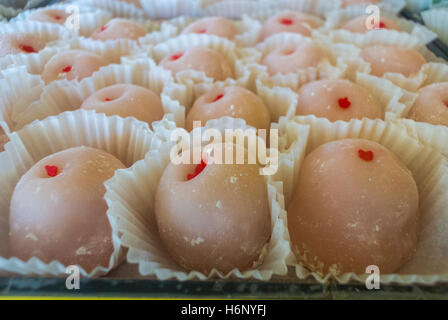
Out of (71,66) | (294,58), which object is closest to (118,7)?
(71,66)

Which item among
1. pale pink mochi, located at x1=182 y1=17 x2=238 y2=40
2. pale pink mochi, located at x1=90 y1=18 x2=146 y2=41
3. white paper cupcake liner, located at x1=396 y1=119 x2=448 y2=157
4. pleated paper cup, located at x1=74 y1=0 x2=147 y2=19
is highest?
white paper cupcake liner, located at x1=396 y1=119 x2=448 y2=157

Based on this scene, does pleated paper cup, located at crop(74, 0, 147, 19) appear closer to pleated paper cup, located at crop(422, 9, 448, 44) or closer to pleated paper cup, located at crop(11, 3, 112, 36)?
pleated paper cup, located at crop(11, 3, 112, 36)

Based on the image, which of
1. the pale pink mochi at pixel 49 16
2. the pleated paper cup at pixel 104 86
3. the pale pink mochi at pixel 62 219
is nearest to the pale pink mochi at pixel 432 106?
the pleated paper cup at pixel 104 86

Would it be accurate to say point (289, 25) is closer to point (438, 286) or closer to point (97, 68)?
point (97, 68)

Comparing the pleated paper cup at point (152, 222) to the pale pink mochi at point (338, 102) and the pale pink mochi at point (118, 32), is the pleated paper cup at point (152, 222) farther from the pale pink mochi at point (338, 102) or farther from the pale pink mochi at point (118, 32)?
the pale pink mochi at point (118, 32)

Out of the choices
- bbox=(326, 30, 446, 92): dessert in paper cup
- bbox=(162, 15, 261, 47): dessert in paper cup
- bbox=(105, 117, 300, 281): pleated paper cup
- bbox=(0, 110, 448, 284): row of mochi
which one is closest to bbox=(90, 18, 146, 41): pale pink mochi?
bbox=(162, 15, 261, 47): dessert in paper cup

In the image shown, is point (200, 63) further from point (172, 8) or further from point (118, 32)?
point (172, 8)

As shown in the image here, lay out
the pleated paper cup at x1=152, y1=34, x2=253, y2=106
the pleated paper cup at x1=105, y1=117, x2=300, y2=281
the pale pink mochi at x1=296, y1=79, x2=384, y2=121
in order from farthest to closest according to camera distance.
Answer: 1. the pleated paper cup at x1=152, y1=34, x2=253, y2=106
2. the pale pink mochi at x1=296, y1=79, x2=384, y2=121
3. the pleated paper cup at x1=105, y1=117, x2=300, y2=281
